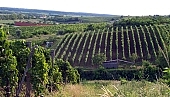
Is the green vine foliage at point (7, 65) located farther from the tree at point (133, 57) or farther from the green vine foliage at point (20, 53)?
the tree at point (133, 57)

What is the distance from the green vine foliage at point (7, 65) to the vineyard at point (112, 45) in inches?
1258

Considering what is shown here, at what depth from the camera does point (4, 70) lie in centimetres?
1186

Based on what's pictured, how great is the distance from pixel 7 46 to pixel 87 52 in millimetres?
36066

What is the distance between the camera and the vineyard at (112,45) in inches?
1798

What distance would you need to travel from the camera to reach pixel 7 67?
11.8 m

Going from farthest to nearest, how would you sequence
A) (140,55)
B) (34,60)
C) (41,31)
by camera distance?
(41,31) → (140,55) → (34,60)

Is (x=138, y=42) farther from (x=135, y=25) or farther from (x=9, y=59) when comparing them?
(x=9, y=59)

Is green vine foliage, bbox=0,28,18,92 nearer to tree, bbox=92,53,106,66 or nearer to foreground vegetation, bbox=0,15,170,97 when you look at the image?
foreground vegetation, bbox=0,15,170,97

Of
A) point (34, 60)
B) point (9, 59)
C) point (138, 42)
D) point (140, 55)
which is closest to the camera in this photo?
point (9, 59)

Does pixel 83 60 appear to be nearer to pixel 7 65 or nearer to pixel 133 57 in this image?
pixel 133 57

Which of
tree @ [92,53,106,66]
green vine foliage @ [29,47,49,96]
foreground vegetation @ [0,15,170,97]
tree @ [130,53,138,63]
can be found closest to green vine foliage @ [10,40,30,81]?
foreground vegetation @ [0,15,170,97]

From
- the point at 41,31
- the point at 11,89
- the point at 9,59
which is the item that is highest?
the point at 9,59

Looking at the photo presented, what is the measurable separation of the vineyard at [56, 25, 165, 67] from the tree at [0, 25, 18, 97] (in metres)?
31.9

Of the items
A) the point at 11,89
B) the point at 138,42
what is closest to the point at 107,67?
the point at 138,42
